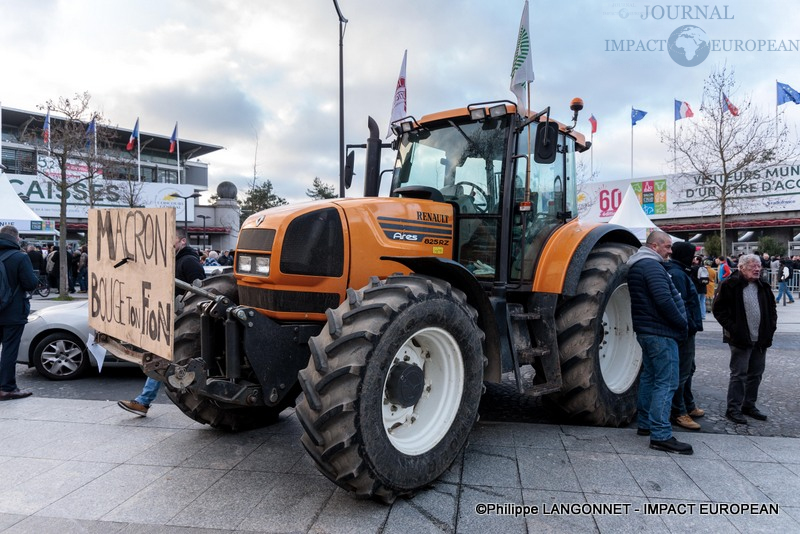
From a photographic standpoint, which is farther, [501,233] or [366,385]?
[501,233]

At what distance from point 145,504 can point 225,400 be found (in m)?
0.82

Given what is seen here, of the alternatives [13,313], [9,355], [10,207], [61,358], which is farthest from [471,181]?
[10,207]

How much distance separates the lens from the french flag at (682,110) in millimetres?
28547

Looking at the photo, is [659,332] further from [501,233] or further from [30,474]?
[30,474]

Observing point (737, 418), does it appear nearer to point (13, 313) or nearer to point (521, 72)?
point (521, 72)

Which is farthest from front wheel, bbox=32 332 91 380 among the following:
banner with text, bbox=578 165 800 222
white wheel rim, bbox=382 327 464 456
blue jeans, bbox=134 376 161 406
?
banner with text, bbox=578 165 800 222

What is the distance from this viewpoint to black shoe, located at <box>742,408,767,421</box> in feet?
17.6

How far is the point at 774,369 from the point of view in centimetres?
779

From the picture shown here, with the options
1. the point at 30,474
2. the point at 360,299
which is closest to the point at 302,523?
the point at 360,299

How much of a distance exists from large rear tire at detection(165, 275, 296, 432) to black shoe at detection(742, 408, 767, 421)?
461cm

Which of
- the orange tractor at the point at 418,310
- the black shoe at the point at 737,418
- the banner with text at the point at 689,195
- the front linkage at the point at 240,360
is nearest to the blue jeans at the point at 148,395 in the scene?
the orange tractor at the point at 418,310

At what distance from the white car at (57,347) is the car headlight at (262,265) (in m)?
4.64

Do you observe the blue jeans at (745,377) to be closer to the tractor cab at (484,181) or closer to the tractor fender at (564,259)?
the tractor fender at (564,259)

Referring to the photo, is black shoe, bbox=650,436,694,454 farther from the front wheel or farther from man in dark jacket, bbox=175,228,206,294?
the front wheel
